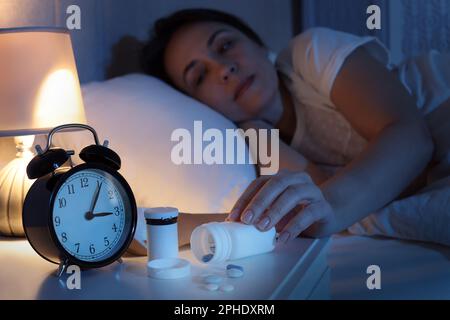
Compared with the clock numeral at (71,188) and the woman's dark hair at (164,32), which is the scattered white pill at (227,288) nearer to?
the clock numeral at (71,188)

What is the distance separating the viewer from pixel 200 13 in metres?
1.66

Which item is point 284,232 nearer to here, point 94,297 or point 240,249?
point 240,249

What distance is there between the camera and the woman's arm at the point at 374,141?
1107 millimetres

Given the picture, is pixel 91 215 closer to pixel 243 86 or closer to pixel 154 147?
pixel 154 147

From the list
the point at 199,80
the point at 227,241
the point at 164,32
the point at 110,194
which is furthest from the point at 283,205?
the point at 164,32

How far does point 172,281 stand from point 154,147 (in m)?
0.47

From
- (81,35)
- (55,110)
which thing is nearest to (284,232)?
(55,110)

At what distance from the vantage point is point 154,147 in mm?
1172

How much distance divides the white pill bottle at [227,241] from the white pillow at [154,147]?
0.29 metres

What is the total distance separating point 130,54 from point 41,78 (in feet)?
2.34

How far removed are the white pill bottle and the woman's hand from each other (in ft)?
0.05

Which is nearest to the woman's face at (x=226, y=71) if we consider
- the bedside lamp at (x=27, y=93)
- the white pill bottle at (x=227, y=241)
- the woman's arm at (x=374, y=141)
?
the woman's arm at (x=374, y=141)

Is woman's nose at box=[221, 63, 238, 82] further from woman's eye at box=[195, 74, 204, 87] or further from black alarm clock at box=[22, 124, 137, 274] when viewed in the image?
black alarm clock at box=[22, 124, 137, 274]

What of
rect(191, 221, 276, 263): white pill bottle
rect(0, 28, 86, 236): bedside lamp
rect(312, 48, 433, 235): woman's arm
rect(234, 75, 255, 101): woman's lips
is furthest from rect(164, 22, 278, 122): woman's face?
rect(191, 221, 276, 263): white pill bottle
